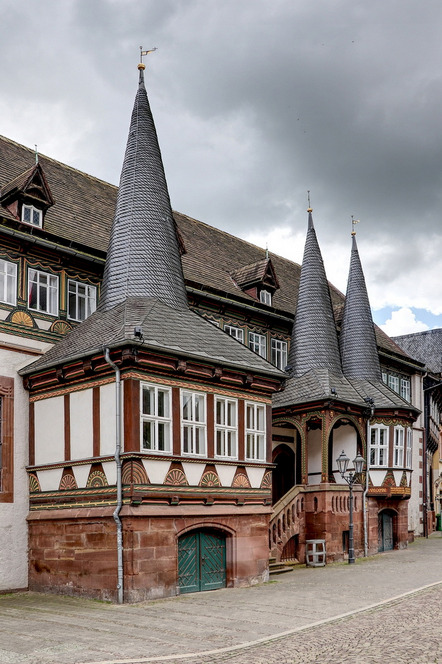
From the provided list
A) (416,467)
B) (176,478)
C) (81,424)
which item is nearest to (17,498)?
(81,424)

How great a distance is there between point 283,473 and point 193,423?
1103 centimetres

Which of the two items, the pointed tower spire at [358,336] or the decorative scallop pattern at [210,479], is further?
the pointed tower spire at [358,336]

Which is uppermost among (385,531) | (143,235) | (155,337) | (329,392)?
(143,235)

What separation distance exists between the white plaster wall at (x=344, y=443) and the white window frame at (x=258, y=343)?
3928mm

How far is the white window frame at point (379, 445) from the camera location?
28.7 m

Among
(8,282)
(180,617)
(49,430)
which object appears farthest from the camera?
(8,282)

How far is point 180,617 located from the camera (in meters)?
14.8

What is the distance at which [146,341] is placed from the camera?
17516mm

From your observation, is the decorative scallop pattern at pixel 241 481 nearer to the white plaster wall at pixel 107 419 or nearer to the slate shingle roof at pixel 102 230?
the white plaster wall at pixel 107 419

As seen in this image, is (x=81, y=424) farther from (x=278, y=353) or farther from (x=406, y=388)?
(x=406, y=388)

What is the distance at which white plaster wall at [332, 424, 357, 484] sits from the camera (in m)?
28.5

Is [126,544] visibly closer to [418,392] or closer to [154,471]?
[154,471]

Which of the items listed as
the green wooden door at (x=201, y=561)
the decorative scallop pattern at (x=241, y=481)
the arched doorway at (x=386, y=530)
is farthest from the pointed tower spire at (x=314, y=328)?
the green wooden door at (x=201, y=561)

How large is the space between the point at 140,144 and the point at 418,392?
70.7 feet
